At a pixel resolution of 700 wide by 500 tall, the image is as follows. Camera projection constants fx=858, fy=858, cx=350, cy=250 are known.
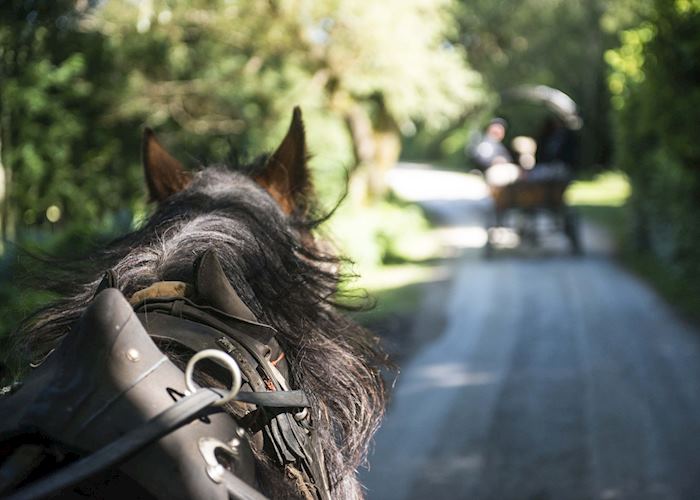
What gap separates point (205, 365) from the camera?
1884 millimetres

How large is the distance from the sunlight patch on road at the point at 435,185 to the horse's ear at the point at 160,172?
67.6 feet

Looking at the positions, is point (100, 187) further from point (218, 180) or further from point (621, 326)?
point (218, 180)

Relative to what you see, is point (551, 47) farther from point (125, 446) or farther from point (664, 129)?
point (125, 446)

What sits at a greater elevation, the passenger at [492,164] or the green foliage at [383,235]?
the passenger at [492,164]

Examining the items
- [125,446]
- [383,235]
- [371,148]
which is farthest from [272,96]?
[125,446]

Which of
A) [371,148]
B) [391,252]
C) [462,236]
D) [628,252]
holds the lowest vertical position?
[628,252]

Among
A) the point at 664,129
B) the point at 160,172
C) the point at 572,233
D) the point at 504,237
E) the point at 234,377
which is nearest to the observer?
the point at 234,377

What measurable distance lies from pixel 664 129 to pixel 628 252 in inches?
205

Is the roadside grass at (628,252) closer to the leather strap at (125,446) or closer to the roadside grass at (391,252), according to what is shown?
the roadside grass at (391,252)

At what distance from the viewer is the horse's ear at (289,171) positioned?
2.86m

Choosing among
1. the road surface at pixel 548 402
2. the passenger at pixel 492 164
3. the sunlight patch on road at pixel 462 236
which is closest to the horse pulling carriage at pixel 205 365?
the road surface at pixel 548 402

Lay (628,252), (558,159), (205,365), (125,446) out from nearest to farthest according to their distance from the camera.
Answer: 1. (125,446)
2. (205,365)
3. (628,252)
4. (558,159)

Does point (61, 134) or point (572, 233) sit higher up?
point (61, 134)

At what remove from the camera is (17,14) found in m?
5.75
